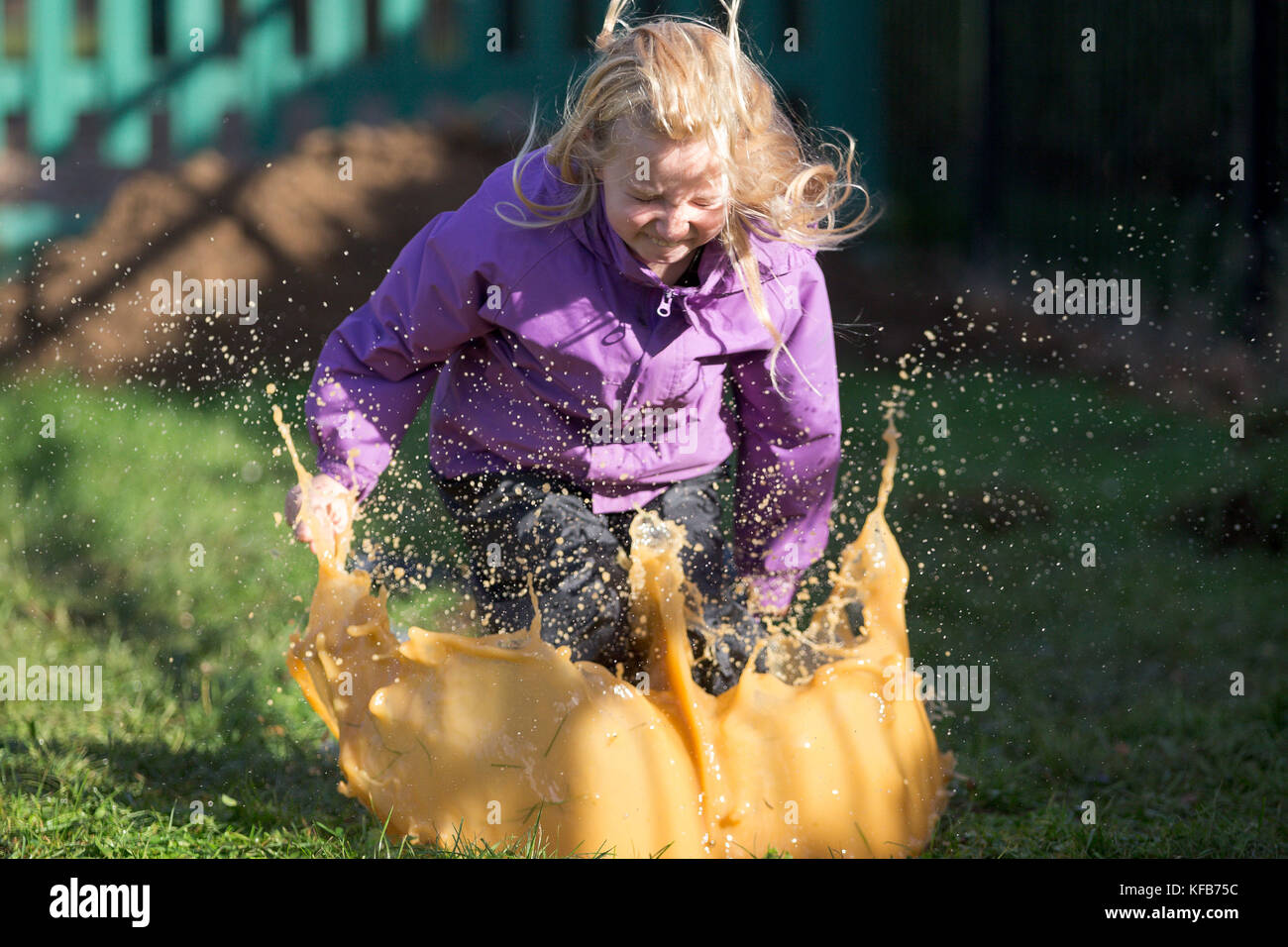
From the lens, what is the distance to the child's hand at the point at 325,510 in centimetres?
223

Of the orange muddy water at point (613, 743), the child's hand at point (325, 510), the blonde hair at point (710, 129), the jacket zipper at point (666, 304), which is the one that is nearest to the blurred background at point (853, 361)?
the orange muddy water at point (613, 743)

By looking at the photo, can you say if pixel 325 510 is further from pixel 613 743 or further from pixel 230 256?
pixel 230 256

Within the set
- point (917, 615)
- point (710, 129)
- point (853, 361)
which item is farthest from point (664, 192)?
point (853, 361)

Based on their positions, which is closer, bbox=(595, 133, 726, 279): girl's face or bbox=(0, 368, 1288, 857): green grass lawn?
bbox=(595, 133, 726, 279): girl's face

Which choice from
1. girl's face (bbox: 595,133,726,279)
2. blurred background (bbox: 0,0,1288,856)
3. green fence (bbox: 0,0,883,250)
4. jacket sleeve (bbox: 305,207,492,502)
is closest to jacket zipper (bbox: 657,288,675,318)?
girl's face (bbox: 595,133,726,279)

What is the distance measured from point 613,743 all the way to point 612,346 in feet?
2.22

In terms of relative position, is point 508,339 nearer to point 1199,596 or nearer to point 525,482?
point 525,482

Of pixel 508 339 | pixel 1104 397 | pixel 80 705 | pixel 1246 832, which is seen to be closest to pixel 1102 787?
pixel 1246 832

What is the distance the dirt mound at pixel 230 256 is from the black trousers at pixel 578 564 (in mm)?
3875

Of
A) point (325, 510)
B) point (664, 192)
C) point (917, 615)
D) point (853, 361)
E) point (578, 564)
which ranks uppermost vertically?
point (664, 192)

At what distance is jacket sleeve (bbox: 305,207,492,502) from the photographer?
89.4 inches

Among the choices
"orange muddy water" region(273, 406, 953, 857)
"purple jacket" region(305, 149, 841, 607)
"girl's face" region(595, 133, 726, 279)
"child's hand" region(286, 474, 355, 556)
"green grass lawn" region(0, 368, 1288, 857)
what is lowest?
"green grass lawn" region(0, 368, 1288, 857)

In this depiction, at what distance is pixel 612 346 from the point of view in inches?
89.9

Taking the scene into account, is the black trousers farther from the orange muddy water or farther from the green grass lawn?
the green grass lawn
